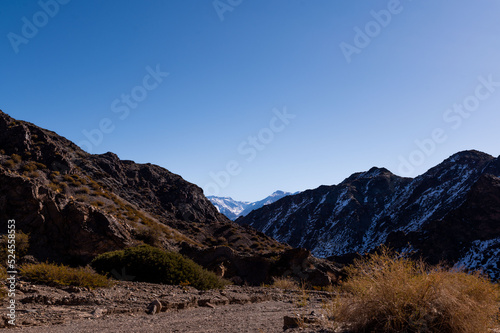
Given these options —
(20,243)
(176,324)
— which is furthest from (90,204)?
(176,324)

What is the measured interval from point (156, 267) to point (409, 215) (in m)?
82.8

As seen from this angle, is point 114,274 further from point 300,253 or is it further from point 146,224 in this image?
point 146,224

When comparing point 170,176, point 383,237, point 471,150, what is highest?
point 471,150

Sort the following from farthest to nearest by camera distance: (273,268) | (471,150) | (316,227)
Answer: (316,227), (471,150), (273,268)

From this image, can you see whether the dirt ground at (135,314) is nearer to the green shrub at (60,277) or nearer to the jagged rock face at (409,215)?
the green shrub at (60,277)

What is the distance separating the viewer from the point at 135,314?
8234mm

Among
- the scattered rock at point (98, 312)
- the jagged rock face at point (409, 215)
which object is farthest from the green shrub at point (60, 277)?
the jagged rock face at point (409, 215)

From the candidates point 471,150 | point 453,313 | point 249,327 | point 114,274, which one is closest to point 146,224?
point 114,274

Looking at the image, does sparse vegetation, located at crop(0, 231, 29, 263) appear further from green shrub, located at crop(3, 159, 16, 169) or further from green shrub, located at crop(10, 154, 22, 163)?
green shrub, located at crop(10, 154, 22, 163)

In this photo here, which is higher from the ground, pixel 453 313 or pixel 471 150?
pixel 471 150

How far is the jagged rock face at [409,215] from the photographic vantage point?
51.1 meters

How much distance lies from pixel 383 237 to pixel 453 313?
8314 centimetres

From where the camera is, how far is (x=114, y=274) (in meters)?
13.9

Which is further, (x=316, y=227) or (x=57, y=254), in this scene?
(x=316, y=227)
